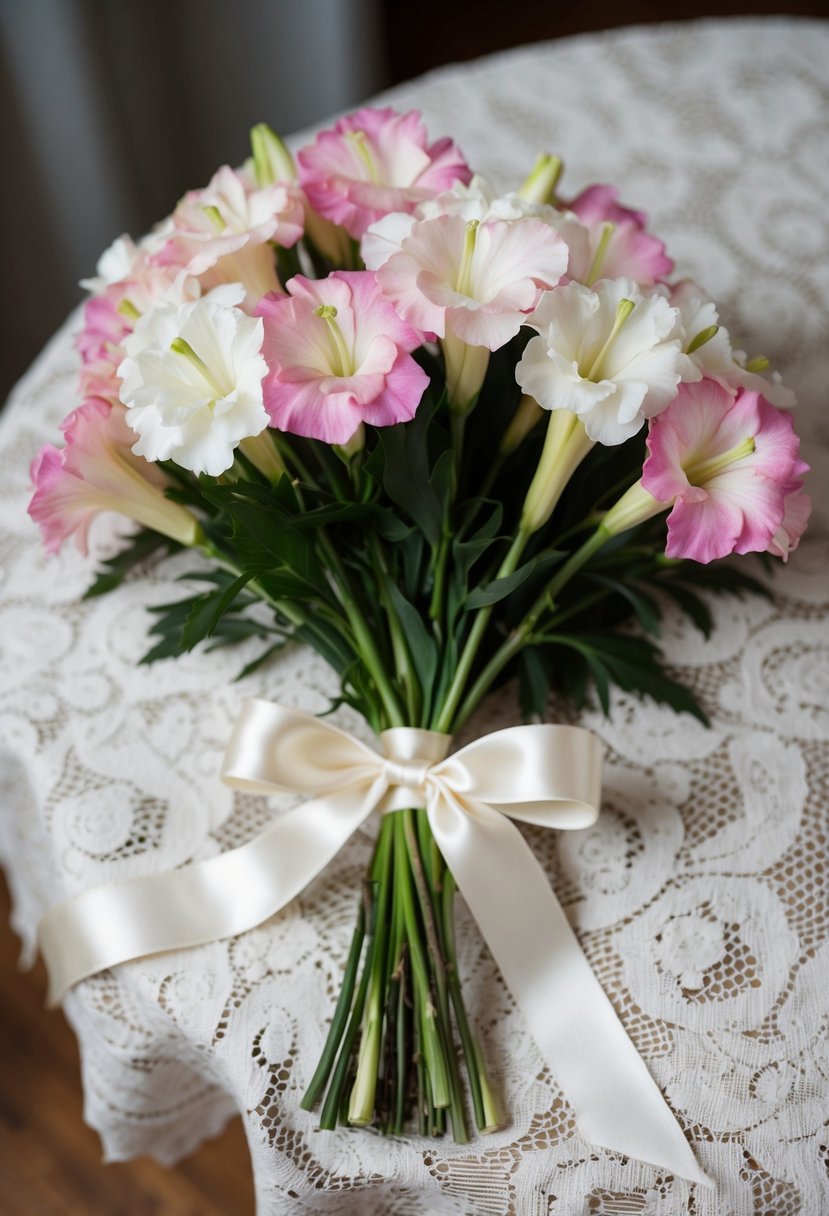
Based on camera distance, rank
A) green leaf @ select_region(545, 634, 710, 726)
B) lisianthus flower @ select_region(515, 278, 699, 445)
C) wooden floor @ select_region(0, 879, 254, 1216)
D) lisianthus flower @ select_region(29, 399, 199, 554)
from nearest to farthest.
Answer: lisianthus flower @ select_region(515, 278, 699, 445) → lisianthus flower @ select_region(29, 399, 199, 554) → green leaf @ select_region(545, 634, 710, 726) → wooden floor @ select_region(0, 879, 254, 1216)

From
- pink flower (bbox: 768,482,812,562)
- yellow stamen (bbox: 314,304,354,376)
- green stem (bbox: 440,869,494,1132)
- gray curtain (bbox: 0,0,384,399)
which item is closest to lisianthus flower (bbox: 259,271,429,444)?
yellow stamen (bbox: 314,304,354,376)

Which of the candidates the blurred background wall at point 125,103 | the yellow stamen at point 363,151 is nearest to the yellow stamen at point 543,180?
the yellow stamen at point 363,151

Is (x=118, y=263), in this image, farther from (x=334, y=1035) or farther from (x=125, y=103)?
(x=125, y=103)

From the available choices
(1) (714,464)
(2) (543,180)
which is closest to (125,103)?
(2) (543,180)

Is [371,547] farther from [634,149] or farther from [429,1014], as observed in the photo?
[634,149]

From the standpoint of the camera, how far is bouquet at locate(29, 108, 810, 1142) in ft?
1.97

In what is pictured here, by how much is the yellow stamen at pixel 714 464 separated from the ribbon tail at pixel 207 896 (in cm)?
30

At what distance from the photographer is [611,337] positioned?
1.98ft

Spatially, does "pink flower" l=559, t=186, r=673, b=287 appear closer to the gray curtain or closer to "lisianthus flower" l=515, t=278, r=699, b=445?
"lisianthus flower" l=515, t=278, r=699, b=445

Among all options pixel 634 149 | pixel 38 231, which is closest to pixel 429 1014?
pixel 634 149

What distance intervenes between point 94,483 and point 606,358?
34 centimetres

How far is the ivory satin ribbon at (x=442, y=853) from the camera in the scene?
71cm

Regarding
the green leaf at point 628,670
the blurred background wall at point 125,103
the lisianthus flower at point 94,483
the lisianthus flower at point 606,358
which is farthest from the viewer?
the blurred background wall at point 125,103

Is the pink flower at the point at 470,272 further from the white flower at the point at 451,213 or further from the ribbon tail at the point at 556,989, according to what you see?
the ribbon tail at the point at 556,989
